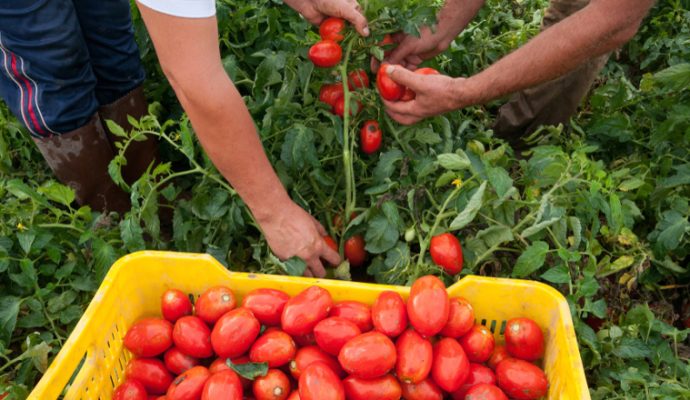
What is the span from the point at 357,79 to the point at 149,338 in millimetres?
1212

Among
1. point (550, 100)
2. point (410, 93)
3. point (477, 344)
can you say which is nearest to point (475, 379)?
point (477, 344)

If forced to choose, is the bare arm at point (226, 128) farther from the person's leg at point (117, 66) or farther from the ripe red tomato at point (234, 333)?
the person's leg at point (117, 66)

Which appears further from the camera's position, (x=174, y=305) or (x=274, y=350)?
(x=174, y=305)

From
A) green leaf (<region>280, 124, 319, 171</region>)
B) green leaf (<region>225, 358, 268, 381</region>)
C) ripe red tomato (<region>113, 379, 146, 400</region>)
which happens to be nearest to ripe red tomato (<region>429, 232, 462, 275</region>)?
green leaf (<region>280, 124, 319, 171</region>)

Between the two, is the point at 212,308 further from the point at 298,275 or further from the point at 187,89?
the point at 187,89

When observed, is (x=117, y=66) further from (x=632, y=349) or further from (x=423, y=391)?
(x=632, y=349)

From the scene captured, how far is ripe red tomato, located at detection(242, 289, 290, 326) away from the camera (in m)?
1.76

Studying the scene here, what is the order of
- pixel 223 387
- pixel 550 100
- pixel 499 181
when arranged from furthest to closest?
pixel 550 100, pixel 499 181, pixel 223 387

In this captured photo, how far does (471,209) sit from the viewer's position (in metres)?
1.87

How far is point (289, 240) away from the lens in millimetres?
1960

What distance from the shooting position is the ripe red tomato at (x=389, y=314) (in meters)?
1.67

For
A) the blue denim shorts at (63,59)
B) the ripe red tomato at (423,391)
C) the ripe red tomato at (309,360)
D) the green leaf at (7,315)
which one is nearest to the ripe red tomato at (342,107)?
the ripe red tomato at (309,360)

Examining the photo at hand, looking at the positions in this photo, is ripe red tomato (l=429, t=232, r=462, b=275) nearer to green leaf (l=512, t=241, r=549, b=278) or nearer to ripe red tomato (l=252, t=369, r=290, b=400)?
green leaf (l=512, t=241, r=549, b=278)

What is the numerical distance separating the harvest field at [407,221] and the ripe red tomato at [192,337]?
1.06 ft
